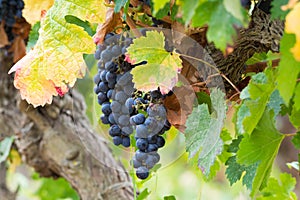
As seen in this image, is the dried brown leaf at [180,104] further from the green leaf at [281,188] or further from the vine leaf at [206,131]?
the green leaf at [281,188]

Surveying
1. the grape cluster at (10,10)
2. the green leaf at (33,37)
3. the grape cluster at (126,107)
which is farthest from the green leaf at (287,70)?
the grape cluster at (10,10)

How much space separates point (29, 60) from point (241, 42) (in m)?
0.29

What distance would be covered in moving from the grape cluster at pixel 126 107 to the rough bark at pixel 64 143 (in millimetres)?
512

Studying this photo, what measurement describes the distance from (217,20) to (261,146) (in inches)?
9.2

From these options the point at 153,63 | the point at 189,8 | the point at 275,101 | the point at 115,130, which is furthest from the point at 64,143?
the point at 189,8

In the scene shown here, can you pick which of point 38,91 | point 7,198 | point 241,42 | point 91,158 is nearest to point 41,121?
point 91,158

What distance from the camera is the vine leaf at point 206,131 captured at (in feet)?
2.20

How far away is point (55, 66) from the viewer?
28.8 inches

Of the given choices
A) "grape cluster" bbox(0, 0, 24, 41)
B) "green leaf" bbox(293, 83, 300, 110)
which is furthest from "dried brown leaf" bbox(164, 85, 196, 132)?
"grape cluster" bbox(0, 0, 24, 41)

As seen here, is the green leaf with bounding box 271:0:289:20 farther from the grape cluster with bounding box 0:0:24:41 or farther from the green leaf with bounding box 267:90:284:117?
the grape cluster with bounding box 0:0:24:41

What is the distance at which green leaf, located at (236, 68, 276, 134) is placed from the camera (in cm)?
58

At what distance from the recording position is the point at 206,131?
2.27 feet

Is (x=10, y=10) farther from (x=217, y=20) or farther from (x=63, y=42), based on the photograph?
(x=217, y=20)

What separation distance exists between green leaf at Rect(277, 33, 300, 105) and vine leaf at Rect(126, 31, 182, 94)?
0.22 m
